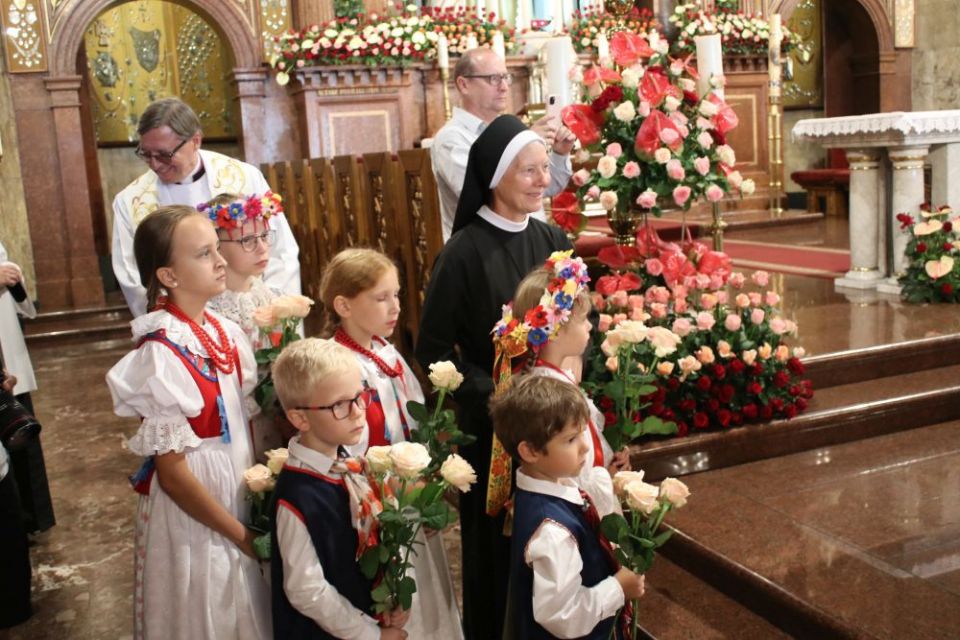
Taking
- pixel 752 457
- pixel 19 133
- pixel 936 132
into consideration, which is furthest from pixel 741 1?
pixel 752 457

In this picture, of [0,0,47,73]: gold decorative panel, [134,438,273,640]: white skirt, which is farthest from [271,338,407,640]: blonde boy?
[0,0,47,73]: gold decorative panel

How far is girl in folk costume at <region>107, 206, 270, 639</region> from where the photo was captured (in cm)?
230

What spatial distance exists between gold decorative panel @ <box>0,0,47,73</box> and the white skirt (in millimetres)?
8474

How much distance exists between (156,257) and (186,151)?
98cm

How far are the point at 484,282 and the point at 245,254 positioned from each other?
2.35ft

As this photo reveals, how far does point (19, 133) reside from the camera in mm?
9586

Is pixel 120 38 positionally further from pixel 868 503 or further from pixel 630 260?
pixel 868 503

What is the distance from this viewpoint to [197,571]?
92.7 inches

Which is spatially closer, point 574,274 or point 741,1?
point 574,274

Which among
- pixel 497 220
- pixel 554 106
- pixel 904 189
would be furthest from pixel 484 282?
pixel 904 189

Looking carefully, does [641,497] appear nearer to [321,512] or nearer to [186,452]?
[321,512]

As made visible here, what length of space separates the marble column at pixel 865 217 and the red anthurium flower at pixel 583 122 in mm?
3064

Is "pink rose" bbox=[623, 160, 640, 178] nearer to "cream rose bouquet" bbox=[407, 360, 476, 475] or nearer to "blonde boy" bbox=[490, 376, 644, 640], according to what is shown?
"cream rose bouquet" bbox=[407, 360, 476, 475]

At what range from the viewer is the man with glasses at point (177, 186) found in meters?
3.22
